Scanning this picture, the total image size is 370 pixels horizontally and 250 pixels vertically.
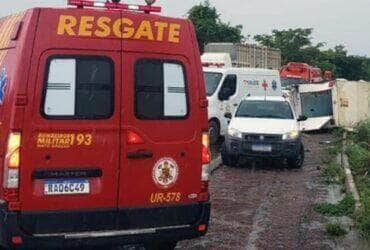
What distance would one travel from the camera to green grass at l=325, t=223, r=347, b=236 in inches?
316

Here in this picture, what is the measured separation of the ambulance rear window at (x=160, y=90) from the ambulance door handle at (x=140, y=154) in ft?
1.00

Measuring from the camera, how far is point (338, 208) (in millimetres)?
9445

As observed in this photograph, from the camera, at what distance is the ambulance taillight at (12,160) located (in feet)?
17.0

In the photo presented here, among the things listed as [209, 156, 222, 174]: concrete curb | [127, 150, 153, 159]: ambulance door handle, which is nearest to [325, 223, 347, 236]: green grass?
[127, 150, 153, 159]: ambulance door handle

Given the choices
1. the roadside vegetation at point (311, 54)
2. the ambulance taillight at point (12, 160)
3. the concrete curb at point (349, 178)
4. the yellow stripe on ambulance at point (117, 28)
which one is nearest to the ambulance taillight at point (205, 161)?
the yellow stripe on ambulance at point (117, 28)

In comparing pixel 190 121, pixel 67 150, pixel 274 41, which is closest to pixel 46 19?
pixel 67 150

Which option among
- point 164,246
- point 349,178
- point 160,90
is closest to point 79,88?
point 160,90

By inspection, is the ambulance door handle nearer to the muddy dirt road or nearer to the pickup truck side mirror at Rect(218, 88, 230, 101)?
the muddy dirt road

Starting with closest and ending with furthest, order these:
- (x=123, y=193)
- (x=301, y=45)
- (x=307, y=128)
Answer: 1. (x=123, y=193)
2. (x=307, y=128)
3. (x=301, y=45)

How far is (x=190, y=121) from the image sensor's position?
5930 mm

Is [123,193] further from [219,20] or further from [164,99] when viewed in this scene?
[219,20]

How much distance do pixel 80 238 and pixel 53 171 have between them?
61 centimetres

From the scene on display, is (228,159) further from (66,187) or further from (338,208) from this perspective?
(66,187)

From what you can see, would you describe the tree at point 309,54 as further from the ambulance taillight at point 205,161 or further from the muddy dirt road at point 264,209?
the ambulance taillight at point 205,161
